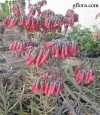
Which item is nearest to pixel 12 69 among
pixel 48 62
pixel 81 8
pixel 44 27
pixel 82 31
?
pixel 44 27

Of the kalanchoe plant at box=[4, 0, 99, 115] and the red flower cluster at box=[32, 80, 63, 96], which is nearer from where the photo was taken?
the kalanchoe plant at box=[4, 0, 99, 115]

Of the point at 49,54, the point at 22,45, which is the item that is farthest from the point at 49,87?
the point at 22,45

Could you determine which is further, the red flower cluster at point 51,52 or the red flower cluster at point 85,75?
the red flower cluster at point 85,75

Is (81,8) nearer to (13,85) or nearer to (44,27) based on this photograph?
(13,85)

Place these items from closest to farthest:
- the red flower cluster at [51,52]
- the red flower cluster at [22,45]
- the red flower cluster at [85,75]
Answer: the red flower cluster at [51,52] < the red flower cluster at [85,75] < the red flower cluster at [22,45]

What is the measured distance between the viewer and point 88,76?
248 cm

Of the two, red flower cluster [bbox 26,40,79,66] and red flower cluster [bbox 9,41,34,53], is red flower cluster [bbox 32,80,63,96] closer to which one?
red flower cluster [bbox 26,40,79,66]

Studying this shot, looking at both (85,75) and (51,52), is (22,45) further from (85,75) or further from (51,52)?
(51,52)

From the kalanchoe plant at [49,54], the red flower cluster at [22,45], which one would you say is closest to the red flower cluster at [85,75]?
the kalanchoe plant at [49,54]

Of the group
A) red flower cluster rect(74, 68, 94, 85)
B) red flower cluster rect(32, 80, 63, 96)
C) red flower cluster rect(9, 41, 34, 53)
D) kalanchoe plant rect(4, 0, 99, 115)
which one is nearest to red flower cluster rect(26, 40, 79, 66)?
kalanchoe plant rect(4, 0, 99, 115)

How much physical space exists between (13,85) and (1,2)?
24.9ft

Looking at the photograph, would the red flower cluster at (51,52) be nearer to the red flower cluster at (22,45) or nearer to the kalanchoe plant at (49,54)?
the kalanchoe plant at (49,54)

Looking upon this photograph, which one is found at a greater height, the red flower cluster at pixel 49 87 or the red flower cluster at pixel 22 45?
the red flower cluster at pixel 22 45

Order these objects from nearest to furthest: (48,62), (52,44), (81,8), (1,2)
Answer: (52,44)
(48,62)
(81,8)
(1,2)
